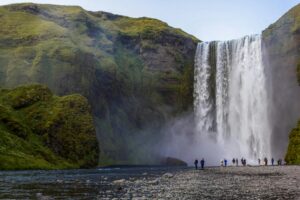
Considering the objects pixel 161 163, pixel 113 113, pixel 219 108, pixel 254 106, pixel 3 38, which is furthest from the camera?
pixel 3 38

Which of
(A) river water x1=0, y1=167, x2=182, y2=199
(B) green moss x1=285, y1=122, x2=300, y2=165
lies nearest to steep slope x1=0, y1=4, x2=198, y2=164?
(B) green moss x1=285, y1=122, x2=300, y2=165

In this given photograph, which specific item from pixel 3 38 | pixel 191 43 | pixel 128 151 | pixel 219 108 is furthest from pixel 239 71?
pixel 3 38

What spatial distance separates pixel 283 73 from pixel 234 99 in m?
17.8

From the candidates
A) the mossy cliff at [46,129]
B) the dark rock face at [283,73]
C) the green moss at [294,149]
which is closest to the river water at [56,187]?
the mossy cliff at [46,129]

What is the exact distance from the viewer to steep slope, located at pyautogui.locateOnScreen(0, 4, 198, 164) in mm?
159500

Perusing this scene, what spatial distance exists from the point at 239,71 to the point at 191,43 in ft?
121

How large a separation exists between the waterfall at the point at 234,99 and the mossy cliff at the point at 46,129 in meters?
39.2

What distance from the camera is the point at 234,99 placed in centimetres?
14100

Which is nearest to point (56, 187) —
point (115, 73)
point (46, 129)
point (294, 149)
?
point (294, 149)

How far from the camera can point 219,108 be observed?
144625 mm

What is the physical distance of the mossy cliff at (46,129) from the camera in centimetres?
11419

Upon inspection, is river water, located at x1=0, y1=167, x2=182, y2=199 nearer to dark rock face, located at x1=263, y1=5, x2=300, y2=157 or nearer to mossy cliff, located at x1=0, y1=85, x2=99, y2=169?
mossy cliff, located at x1=0, y1=85, x2=99, y2=169

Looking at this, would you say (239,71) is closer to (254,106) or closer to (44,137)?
(254,106)

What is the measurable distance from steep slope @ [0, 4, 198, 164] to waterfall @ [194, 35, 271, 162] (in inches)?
383
